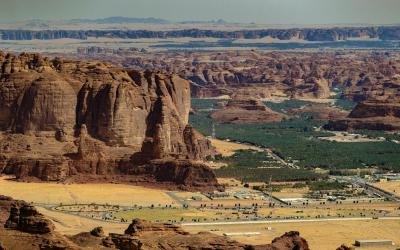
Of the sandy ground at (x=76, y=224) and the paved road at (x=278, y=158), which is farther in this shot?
the paved road at (x=278, y=158)

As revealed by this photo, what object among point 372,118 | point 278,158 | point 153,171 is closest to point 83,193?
point 153,171

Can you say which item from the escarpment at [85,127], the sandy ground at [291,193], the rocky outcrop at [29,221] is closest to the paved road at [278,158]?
the escarpment at [85,127]

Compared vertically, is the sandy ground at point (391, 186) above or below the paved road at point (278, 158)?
above

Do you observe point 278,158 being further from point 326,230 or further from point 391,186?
point 326,230

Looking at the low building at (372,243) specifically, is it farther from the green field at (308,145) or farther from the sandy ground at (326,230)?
the green field at (308,145)

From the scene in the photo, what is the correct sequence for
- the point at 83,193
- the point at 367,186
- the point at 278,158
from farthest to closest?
the point at 278,158 < the point at 367,186 < the point at 83,193

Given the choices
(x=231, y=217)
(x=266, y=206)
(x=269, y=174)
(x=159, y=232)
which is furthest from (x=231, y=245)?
(x=269, y=174)

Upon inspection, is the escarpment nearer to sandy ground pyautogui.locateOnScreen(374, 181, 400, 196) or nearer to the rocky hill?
sandy ground pyautogui.locateOnScreen(374, 181, 400, 196)
